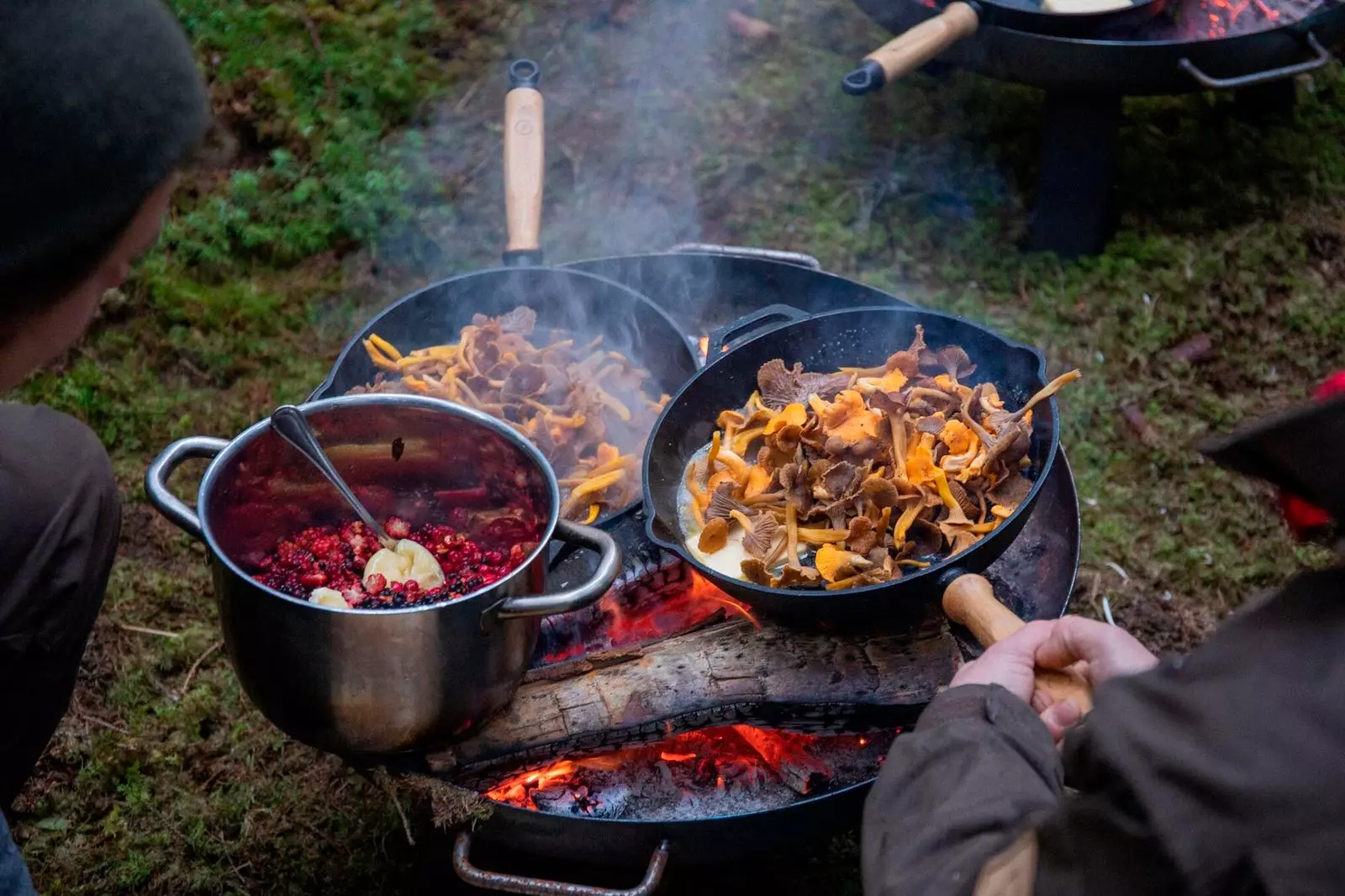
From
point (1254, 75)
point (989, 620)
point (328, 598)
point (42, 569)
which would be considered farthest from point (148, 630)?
point (1254, 75)

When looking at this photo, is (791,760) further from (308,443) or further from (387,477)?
(308,443)

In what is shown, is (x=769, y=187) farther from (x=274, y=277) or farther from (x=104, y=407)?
(x=104, y=407)

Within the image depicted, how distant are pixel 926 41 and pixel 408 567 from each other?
9.63 ft

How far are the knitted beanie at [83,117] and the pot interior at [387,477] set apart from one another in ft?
2.86

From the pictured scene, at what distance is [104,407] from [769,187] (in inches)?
128

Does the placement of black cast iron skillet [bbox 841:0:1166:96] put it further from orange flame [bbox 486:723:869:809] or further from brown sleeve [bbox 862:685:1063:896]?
brown sleeve [bbox 862:685:1063:896]

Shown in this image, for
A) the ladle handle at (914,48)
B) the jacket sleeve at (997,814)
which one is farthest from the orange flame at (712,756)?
the ladle handle at (914,48)

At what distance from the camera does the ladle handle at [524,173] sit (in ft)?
11.6

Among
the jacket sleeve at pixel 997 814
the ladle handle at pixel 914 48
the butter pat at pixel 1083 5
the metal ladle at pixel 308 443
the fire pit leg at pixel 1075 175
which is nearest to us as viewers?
the jacket sleeve at pixel 997 814

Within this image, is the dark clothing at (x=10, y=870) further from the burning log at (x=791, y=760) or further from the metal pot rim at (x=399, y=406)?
the burning log at (x=791, y=760)

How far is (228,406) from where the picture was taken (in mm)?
4602

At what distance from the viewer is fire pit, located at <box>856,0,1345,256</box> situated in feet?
14.3

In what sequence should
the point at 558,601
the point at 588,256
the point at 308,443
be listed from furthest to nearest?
the point at 588,256, the point at 308,443, the point at 558,601

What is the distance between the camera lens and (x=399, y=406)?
2.65m
